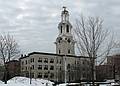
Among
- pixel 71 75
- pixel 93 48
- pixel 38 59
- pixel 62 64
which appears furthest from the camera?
pixel 62 64

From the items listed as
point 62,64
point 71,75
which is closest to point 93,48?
point 71,75

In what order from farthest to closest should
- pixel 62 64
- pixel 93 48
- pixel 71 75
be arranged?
pixel 62 64 < pixel 71 75 < pixel 93 48

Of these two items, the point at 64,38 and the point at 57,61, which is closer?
the point at 57,61

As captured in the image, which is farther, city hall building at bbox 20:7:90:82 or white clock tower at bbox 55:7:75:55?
white clock tower at bbox 55:7:75:55

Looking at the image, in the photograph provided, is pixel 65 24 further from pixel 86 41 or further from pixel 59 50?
pixel 86 41

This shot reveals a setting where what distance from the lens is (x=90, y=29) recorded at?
1773 cm

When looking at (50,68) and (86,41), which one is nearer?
(86,41)

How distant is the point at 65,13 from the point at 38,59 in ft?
64.4

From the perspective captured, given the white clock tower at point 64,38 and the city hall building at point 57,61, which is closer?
the city hall building at point 57,61

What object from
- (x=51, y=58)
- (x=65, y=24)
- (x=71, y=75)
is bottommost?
(x=71, y=75)

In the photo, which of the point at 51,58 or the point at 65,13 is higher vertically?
the point at 65,13

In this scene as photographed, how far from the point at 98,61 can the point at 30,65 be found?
229ft

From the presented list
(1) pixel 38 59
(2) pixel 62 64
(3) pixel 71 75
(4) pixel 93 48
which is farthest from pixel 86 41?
(2) pixel 62 64

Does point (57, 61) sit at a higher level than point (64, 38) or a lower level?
lower
